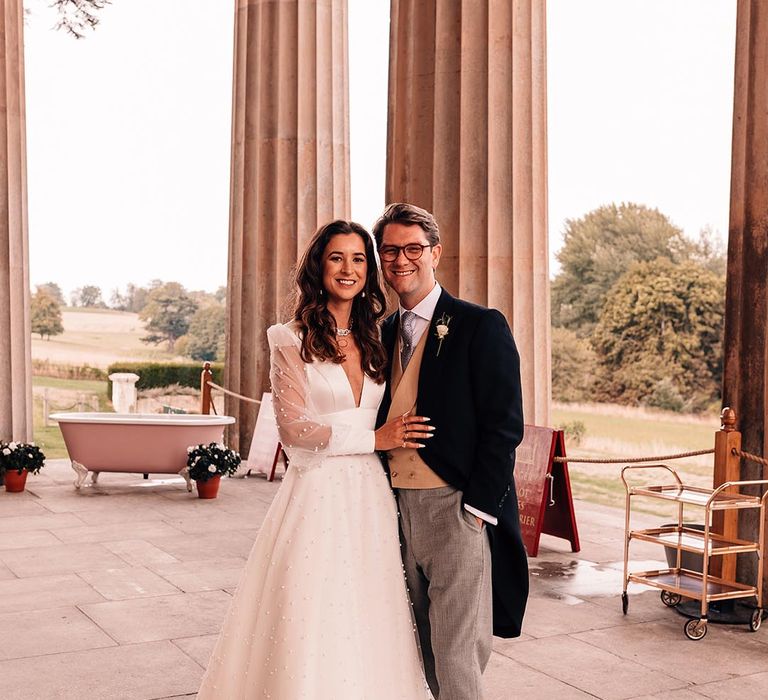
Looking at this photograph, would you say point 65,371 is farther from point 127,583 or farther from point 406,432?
point 406,432

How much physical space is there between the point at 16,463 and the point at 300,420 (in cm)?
887

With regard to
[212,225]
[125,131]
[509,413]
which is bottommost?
[509,413]

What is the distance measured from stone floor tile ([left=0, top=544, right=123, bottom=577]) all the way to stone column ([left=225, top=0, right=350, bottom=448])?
550 cm

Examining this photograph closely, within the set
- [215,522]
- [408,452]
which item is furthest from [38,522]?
[408,452]

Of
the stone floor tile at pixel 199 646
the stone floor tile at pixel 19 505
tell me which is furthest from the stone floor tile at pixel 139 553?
the stone floor tile at pixel 199 646

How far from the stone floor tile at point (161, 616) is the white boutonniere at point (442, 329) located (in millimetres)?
3092

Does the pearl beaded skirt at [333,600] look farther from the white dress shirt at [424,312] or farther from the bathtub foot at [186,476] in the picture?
the bathtub foot at [186,476]

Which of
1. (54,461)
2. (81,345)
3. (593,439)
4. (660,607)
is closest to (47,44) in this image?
(81,345)

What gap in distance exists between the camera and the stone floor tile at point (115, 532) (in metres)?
8.98

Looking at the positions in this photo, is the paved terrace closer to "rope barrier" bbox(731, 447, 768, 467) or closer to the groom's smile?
"rope barrier" bbox(731, 447, 768, 467)

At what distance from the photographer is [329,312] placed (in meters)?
3.88

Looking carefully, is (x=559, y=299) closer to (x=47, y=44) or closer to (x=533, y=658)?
(x=47, y=44)

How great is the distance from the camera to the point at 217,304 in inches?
1070

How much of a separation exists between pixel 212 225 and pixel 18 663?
22732mm
